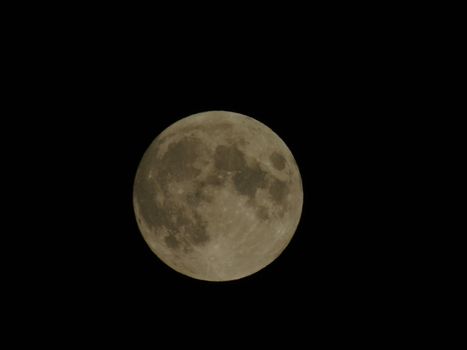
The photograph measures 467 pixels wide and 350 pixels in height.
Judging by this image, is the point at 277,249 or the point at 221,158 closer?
the point at 221,158

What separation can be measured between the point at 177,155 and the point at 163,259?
4.57ft

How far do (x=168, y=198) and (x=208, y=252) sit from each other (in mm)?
741

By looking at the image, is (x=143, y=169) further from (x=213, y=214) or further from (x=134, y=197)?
(x=213, y=214)

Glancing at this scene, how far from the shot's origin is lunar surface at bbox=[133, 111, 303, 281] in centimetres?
460

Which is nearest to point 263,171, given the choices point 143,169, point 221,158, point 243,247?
point 221,158

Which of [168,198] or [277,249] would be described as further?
[277,249]

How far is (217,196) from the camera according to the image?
455 centimetres

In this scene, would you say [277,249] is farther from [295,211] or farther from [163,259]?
[163,259]

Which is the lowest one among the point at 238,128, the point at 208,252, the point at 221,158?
the point at 208,252

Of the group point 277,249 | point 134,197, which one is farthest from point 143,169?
point 277,249

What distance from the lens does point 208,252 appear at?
4.79 meters

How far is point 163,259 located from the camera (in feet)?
17.5

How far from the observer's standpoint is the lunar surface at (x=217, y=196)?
4.60 m

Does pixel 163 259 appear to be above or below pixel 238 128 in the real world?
below
